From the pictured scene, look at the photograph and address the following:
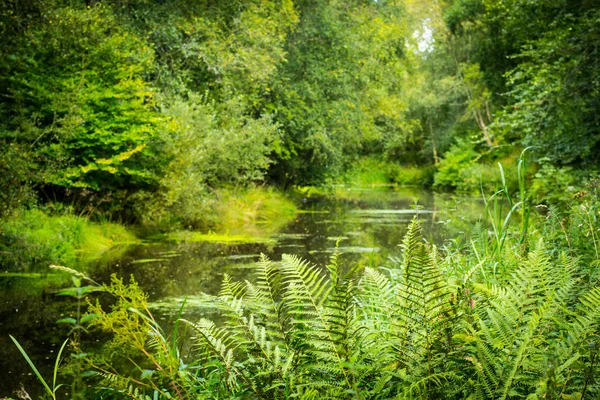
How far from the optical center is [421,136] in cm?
4322

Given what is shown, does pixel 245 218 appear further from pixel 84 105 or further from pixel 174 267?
pixel 174 267

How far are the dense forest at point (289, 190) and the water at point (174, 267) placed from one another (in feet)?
1.22

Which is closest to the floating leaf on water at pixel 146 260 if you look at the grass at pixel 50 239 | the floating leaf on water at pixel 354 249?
the grass at pixel 50 239

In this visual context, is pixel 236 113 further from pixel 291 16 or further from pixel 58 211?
pixel 58 211

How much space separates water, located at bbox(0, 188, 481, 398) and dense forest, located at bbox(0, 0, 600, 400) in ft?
1.22

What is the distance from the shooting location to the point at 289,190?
80.7 feet

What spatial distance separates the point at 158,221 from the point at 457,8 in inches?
628

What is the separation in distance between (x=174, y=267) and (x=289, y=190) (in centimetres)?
1488

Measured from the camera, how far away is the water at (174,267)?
18.9 feet

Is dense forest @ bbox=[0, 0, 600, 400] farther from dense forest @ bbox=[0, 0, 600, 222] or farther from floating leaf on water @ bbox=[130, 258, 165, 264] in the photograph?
floating leaf on water @ bbox=[130, 258, 165, 264]

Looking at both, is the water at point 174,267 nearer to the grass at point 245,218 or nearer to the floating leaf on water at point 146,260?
the floating leaf on water at point 146,260

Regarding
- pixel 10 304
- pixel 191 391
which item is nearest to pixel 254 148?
pixel 10 304

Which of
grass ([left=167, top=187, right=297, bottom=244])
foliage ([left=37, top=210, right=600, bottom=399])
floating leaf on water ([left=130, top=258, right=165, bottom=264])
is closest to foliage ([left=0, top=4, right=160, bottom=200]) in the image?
grass ([left=167, top=187, right=297, bottom=244])

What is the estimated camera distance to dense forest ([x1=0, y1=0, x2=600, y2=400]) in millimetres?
1977
